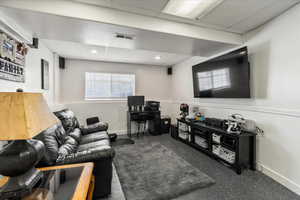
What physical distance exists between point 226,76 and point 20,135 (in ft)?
9.56

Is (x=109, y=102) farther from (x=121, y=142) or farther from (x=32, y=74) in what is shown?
(x=32, y=74)

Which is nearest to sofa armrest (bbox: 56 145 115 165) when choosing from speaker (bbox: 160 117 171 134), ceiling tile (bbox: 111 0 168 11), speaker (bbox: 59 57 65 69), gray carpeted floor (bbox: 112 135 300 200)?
gray carpeted floor (bbox: 112 135 300 200)

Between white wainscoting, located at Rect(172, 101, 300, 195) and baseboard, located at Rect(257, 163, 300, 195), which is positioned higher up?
white wainscoting, located at Rect(172, 101, 300, 195)

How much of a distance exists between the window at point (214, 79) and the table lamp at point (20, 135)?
2763 mm

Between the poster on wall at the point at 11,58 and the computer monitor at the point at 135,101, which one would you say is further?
the computer monitor at the point at 135,101

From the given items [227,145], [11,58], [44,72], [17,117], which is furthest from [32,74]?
[227,145]

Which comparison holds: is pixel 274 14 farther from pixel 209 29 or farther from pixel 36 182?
pixel 36 182

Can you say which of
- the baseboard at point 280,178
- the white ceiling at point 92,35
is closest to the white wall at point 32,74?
the white ceiling at point 92,35

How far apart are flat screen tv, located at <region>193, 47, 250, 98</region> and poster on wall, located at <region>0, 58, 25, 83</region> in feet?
10.7

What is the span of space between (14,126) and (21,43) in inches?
66.5

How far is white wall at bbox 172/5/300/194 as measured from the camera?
1766 mm

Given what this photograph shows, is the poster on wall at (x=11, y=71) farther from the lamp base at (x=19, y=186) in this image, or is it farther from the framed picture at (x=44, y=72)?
the lamp base at (x=19, y=186)

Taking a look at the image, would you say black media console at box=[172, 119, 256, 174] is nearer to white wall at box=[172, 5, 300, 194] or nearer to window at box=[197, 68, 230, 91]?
white wall at box=[172, 5, 300, 194]

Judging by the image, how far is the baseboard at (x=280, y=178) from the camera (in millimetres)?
1743
